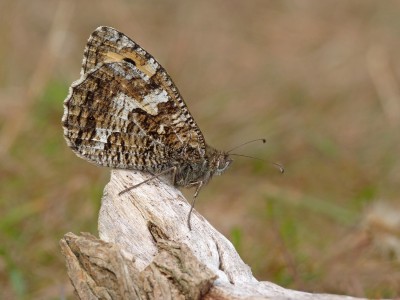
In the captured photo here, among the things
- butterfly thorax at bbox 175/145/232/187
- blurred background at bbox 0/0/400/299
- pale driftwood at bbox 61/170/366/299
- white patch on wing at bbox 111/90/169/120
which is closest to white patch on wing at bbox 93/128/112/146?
white patch on wing at bbox 111/90/169/120

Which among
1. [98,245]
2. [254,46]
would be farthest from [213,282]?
[254,46]

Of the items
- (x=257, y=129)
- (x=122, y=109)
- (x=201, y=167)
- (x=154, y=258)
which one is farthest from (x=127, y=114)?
(x=257, y=129)

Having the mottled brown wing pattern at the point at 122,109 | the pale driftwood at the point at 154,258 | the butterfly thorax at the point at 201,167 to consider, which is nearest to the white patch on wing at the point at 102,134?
the mottled brown wing pattern at the point at 122,109

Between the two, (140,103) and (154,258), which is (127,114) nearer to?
(140,103)

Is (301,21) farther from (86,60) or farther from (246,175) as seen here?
(86,60)

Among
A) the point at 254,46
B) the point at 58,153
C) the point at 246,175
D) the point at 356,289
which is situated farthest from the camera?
the point at 254,46

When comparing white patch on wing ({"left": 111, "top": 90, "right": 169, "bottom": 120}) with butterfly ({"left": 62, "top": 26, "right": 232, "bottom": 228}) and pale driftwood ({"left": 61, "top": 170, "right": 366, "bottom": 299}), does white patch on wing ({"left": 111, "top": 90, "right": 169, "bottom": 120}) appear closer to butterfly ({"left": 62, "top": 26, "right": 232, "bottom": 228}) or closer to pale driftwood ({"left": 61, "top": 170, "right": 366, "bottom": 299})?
butterfly ({"left": 62, "top": 26, "right": 232, "bottom": 228})

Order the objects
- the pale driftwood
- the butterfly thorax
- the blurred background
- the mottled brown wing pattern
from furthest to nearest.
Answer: the blurred background → the butterfly thorax → the mottled brown wing pattern → the pale driftwood

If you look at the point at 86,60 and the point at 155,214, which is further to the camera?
the point at 86,60
